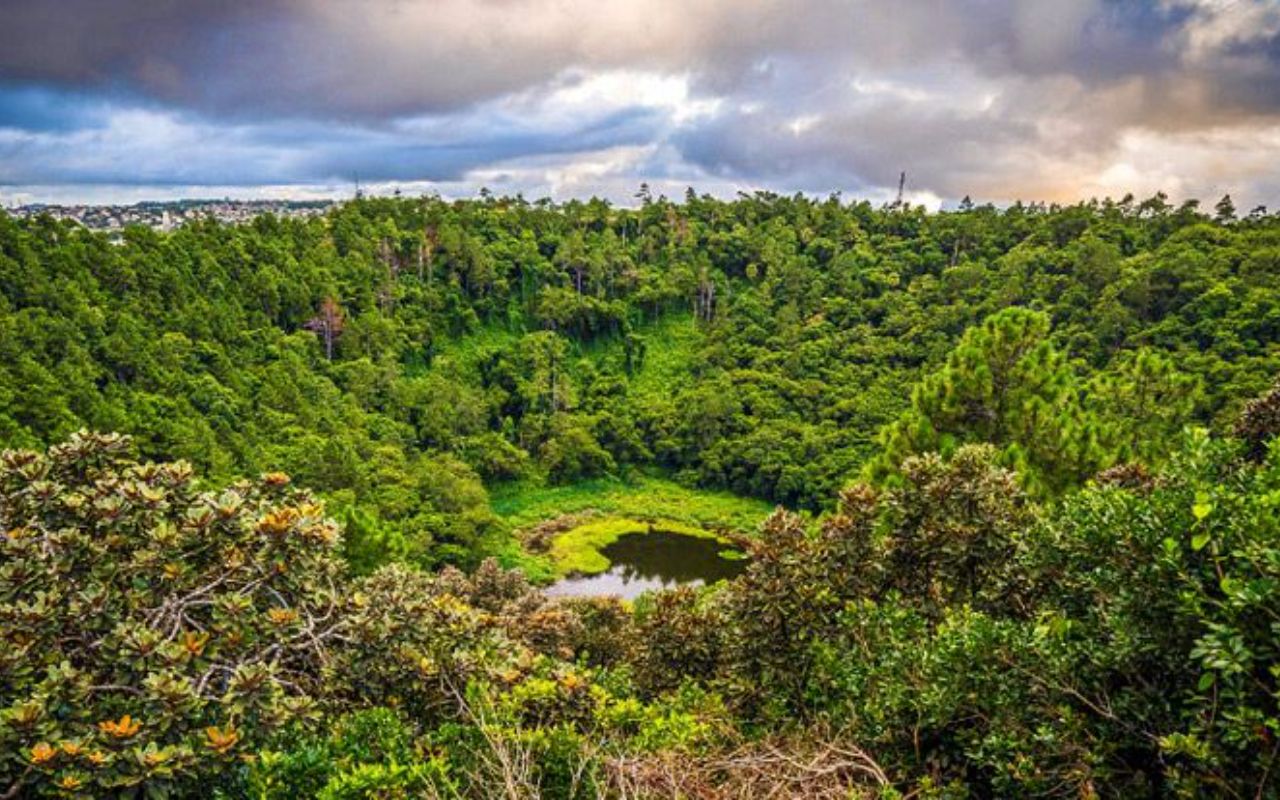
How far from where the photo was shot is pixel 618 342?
54438 mm

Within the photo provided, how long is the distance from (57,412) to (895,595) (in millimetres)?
25880

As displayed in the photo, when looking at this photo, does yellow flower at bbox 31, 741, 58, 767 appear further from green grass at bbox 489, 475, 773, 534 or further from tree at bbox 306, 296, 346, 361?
tree at bbox 306, 296, 346, 361

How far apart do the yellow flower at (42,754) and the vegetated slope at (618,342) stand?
985 cm

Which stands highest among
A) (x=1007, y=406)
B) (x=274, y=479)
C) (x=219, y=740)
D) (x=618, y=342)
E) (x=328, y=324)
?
(x=274, y=479)

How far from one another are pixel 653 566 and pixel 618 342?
2438 centimetres

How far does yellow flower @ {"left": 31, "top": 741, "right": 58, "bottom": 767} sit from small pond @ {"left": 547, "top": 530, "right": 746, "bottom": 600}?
2630 cm

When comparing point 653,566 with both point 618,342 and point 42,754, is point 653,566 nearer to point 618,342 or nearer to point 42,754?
point 618,342

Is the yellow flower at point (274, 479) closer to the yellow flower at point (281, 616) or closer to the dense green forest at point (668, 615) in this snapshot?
the dense green forest at point (668, 615)

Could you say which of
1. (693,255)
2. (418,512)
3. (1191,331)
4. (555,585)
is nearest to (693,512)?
(555,585)

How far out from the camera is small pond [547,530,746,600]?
101 ft

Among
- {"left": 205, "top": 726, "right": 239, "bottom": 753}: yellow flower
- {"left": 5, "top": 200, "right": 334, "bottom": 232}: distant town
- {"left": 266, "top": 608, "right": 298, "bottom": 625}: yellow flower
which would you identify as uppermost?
{"left": 5, "top": 200, "right": 334, "bottom": 232}: distant town

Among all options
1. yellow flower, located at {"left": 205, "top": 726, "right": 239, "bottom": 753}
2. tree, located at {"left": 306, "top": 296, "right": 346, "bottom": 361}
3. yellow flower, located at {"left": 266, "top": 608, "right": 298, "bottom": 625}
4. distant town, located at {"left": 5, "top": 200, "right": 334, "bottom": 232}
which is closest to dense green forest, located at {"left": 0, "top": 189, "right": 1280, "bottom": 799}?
yellow flower, located at {"left": 205, "top": 726, "right": 239, "bottom": 753}

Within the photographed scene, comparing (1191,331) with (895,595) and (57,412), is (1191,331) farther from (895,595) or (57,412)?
(57,412)

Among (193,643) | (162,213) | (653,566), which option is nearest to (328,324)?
(653,566)
